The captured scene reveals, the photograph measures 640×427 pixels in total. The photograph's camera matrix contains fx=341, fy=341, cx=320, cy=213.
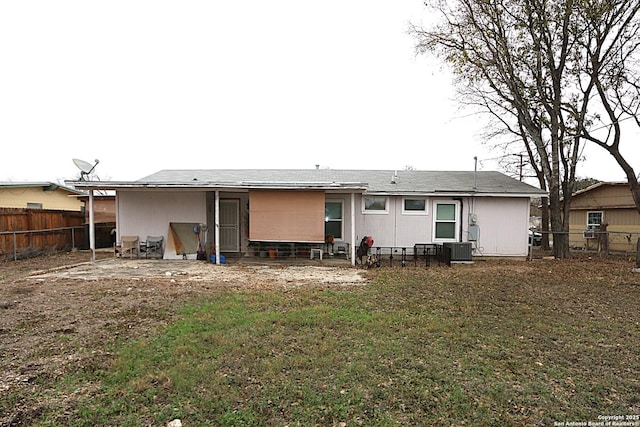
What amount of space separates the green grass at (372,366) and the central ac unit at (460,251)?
4929 mm

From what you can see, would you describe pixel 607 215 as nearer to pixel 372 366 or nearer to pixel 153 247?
pixel 372 366

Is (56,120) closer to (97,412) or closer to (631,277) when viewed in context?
(97,412)

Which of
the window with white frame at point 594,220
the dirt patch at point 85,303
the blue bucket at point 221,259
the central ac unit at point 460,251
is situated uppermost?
the window with white frame at point 594,220

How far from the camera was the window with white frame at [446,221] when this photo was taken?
1195 cm

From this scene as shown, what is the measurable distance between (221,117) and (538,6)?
15441 mm

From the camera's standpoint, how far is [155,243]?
1141 centimetres

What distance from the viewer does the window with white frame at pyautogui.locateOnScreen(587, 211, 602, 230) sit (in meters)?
17.7

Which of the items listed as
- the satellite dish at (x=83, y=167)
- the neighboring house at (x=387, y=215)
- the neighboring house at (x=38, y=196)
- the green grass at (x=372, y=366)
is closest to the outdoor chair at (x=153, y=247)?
the neighboring house at (x=387, y=215)

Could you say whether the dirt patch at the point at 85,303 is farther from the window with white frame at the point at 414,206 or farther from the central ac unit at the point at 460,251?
the central ac unit at the point at 460,251

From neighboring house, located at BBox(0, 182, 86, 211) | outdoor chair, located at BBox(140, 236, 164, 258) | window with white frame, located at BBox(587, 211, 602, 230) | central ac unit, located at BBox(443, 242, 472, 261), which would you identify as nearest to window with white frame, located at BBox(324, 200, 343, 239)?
central ac unit, located at BBox(443, 242, 472, 261)

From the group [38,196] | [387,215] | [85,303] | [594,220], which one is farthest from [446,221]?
[38,196]

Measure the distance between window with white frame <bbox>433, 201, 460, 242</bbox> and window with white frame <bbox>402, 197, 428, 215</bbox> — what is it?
0.42 m

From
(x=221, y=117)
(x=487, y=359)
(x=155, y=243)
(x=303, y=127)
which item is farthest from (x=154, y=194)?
(x=303, y=127)

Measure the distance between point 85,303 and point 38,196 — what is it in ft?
45.0
